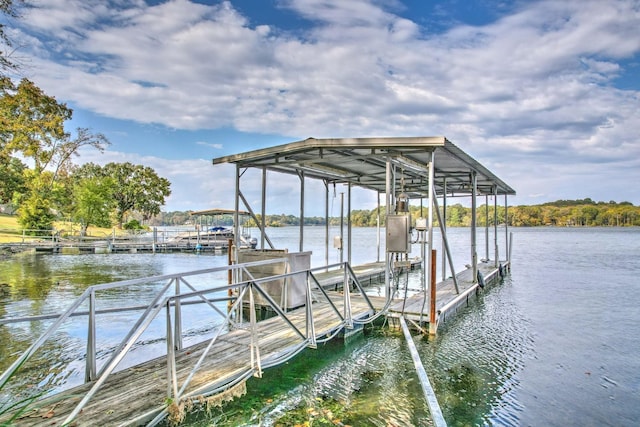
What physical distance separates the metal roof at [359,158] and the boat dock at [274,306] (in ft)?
0.09

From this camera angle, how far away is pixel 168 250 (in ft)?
95.2

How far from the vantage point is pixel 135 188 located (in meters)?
44.2

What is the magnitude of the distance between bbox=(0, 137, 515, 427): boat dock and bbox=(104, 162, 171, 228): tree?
3770 cm

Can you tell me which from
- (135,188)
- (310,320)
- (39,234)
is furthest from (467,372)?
(135,188)

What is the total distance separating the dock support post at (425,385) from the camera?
2863 mm

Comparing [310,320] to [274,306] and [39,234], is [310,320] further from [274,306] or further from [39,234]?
[39,234]

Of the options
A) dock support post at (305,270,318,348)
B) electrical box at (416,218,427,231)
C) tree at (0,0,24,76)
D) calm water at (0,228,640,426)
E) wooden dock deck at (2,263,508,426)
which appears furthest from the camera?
tree at (0,0,24,76)

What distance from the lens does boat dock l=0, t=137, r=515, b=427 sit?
10.9ft

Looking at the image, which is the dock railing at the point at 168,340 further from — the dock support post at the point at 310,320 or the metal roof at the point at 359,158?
the metal roof at the point at 359,158

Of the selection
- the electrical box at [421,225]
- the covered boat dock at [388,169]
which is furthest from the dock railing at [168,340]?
the electrical box at [421,225]

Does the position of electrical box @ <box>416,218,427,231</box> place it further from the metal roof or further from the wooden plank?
the wooden plank

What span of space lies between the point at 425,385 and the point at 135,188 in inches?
1829

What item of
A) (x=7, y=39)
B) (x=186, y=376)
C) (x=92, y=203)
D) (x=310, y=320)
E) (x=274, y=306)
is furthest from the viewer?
(x=92, y=203)

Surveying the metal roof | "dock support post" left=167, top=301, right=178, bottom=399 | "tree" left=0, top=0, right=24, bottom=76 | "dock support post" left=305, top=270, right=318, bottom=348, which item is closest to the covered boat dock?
the metal roof
